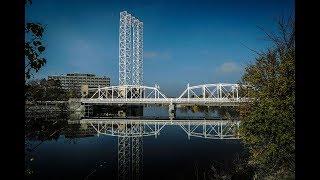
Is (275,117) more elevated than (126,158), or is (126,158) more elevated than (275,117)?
(275,117)

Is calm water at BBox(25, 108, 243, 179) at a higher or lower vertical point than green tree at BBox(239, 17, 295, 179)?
lower

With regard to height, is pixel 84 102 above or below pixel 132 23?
below

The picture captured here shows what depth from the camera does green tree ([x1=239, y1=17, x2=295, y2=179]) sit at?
32.3 ft

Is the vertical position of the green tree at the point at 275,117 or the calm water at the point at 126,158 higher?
the green tree at the point at 275,117

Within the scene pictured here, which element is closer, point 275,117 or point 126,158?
point 275,117

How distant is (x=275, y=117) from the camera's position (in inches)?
406

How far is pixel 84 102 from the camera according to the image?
219ft

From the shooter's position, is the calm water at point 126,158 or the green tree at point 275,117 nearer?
the green tree at point 275,117

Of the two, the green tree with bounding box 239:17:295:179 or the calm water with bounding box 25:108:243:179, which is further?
the calm water with bounding box 25:108:243:179

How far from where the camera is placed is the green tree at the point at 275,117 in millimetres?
9859
